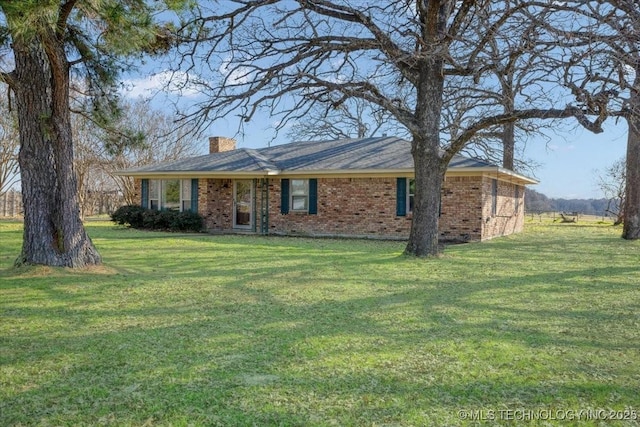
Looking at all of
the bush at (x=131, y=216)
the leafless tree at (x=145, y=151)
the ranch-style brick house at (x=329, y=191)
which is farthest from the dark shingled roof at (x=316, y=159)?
the leafless tree at (x=145, y=151)

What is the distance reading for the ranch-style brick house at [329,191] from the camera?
16.0 m

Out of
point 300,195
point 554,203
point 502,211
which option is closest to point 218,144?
point 300,195

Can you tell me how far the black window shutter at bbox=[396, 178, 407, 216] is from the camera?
53.6 ft

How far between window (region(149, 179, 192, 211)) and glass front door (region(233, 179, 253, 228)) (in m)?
1.93

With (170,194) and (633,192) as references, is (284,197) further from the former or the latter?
(633,192)

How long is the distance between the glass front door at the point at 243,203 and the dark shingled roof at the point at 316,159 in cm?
80

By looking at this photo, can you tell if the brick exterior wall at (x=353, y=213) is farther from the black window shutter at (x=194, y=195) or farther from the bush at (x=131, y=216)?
the bush at (x=131, y=216)

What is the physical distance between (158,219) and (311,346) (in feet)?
50.8

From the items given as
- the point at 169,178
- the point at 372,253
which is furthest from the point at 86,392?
the point at 169,178

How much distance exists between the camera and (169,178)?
19.6 m

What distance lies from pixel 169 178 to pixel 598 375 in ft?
58.8

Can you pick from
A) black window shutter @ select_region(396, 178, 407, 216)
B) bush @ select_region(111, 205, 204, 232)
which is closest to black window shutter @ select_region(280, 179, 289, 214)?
bush @ select_region(111, 205, 204, 232)

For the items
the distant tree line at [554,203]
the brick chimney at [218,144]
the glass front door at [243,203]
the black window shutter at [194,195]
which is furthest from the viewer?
the distant tree line at [554,203]

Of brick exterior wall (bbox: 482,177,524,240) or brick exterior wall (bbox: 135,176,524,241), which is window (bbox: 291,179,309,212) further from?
brick exterior wall (bbox: 482,177,524,240)
